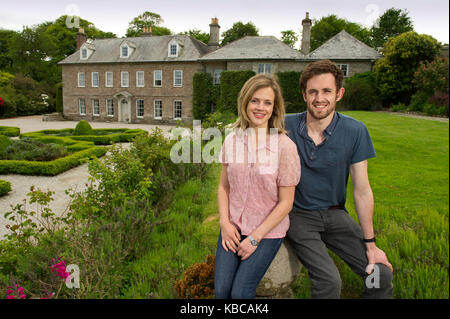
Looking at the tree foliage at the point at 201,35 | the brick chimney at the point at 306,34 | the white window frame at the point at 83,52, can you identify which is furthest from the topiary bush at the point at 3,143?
the tree foliage at the point at 201,35

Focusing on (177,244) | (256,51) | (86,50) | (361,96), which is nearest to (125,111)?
(86,50)

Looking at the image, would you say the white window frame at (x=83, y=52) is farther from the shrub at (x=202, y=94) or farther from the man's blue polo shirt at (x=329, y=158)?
the man's blue polo shirt at (x=329, y=158)

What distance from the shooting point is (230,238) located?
2.34 m

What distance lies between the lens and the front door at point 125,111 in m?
30.9

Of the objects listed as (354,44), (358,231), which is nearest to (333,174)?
(358,231)

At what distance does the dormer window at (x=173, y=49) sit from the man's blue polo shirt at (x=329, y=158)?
28327mm

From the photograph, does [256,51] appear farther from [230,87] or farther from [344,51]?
[344,51]

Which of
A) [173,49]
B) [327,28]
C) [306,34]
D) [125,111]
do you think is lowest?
[125,111]

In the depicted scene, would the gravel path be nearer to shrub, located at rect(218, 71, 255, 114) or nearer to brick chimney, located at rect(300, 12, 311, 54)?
shrub, located at rect(218, 71, 255, 114)

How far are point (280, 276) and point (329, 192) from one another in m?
0.79

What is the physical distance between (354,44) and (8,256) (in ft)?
89.1

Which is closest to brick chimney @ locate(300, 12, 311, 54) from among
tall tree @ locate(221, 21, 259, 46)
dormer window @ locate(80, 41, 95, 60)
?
tall tree @ locate(221, 21, 259, 46)

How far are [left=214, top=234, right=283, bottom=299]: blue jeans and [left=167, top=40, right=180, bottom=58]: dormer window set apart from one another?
2872 centimetres
